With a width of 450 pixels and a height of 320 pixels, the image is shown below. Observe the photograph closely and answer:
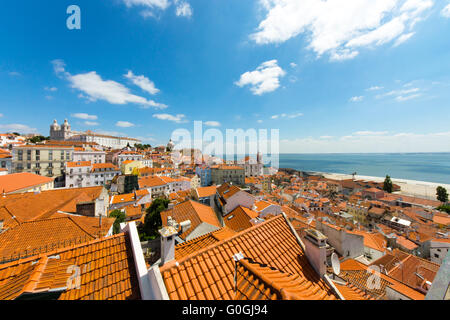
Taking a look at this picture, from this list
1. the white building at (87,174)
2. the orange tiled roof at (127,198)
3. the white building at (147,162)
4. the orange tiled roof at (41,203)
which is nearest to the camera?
the orange tiled roof at (41,203)

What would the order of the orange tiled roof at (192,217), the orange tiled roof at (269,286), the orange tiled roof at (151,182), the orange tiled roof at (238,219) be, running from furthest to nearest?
the orange tiled roof at (151,182), the orange tiled roof at (238,219), the orange tiled roof at (192,217), the orange tiled roof at (269,286)

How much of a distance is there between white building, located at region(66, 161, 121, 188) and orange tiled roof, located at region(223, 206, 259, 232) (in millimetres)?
30929

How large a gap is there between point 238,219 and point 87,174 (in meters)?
32.9

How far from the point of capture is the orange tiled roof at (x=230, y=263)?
7.66 ft

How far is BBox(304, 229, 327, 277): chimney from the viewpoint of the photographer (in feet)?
11.1

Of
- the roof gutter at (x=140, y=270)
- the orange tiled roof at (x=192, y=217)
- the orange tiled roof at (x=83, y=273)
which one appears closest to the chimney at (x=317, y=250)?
the roof gutter at (x=140, y=270)

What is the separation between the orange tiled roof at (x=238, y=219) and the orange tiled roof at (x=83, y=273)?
7916 millimetres

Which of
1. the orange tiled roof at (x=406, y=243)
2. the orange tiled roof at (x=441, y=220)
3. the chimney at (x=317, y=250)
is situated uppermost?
the chimney at (x=317, y=250)

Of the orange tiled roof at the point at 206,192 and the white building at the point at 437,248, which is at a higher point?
the orange tiled roof at the point at 206,192

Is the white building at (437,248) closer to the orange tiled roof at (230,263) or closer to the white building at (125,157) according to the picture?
the orange tiled roof at (230,263)

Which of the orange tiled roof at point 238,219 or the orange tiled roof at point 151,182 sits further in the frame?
the orange tiled roof at point 151,182

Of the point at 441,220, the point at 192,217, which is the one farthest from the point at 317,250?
the point at 441,220

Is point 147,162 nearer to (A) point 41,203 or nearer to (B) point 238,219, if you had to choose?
(A) point 41,203
